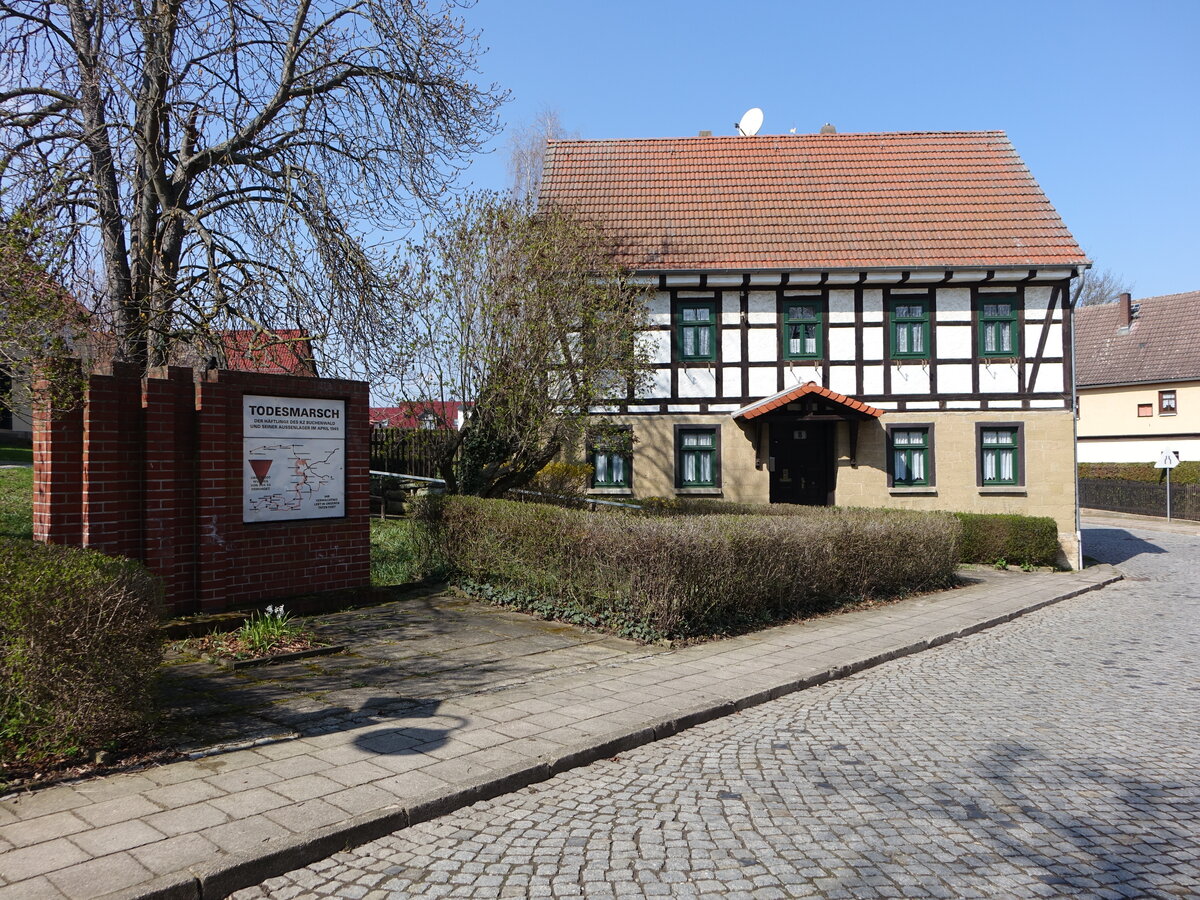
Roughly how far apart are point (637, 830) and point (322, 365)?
896 cm

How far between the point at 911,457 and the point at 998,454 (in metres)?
1.93

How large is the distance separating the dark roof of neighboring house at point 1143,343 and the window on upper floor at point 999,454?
2344 cm

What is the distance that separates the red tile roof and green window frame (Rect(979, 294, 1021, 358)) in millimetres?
3234

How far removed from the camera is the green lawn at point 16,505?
11.7m

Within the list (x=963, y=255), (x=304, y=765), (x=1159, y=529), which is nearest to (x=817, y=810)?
(x=304, y=765)

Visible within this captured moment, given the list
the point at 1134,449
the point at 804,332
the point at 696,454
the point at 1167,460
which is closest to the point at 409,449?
the point at 696,454

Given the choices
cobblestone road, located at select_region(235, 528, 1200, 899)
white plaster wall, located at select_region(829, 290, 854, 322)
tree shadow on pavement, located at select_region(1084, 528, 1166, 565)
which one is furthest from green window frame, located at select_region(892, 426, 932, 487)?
cobblestone road, located at select_region(235, 528, 1200, 899)

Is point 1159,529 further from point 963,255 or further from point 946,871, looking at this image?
point 946,871

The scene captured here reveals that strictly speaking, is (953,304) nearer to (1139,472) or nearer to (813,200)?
(813,200)

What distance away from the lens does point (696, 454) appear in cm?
2012

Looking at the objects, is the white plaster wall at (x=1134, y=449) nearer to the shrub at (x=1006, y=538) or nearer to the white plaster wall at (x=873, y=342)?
the shrub at (x=1006, y=538)

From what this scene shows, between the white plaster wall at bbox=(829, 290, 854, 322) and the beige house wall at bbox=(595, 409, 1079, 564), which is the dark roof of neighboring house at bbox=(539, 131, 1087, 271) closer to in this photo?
the white plaster wall at bbox=(829, 290, 854, 322)

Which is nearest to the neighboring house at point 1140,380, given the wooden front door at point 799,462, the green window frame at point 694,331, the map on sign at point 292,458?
the wooden front door at point 799,462

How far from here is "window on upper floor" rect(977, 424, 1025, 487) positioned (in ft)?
64.8
